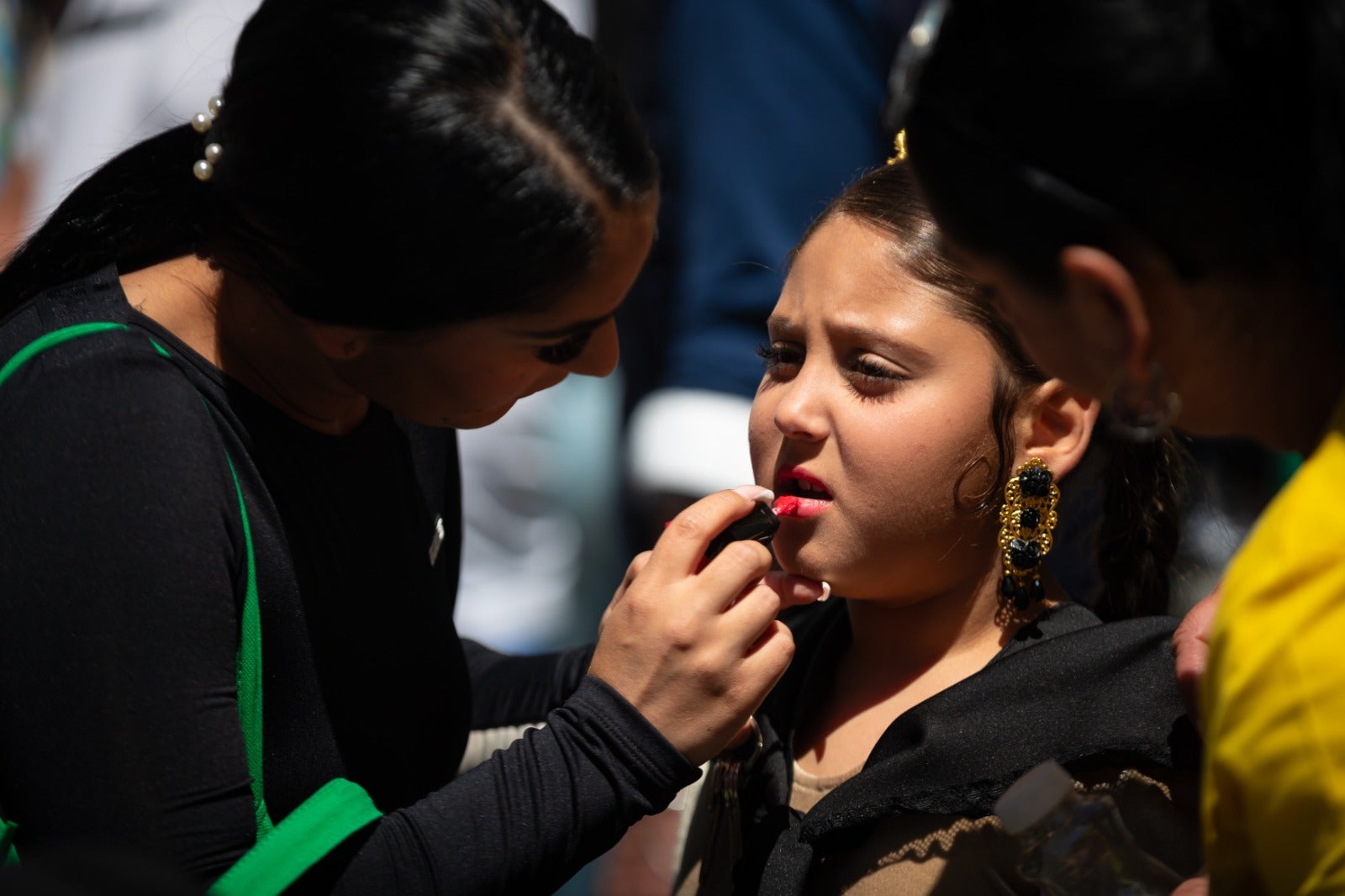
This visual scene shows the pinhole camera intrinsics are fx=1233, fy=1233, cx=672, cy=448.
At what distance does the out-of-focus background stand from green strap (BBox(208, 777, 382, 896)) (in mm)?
1214

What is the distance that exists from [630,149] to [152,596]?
0.60m

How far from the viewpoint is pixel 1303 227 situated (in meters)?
0.79

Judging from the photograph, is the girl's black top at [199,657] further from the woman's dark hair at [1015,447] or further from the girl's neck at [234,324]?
the woman's dark hair at [1015,447]

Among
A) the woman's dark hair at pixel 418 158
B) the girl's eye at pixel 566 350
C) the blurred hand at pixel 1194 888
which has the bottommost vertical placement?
the blurred hand at pixel 1194 888

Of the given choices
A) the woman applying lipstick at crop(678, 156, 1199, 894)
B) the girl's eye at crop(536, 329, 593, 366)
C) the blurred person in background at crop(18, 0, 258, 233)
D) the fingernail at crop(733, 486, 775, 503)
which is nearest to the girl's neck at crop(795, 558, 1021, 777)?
the woman applying lipstick at crop(678, 156, 1199, 894)

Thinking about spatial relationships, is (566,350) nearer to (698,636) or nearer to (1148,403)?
(698,636)

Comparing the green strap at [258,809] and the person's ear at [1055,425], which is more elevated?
the green strap at [258,809]

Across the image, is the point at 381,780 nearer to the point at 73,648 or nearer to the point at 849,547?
the point at 73,648

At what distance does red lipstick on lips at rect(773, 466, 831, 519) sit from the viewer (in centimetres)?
139

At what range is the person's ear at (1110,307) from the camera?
2.77 ft

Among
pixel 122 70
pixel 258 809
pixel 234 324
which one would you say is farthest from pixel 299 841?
pixel 122 70

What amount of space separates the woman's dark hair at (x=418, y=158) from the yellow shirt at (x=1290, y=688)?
2.13 ft

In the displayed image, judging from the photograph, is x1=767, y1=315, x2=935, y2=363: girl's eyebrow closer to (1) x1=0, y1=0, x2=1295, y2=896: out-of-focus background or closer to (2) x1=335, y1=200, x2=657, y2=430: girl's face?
(2) x1=335, y1=200, x2=657, y2=430: girl's face

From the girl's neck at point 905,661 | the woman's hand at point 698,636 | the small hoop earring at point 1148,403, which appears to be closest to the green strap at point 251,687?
the woman's hand at point 698,636
